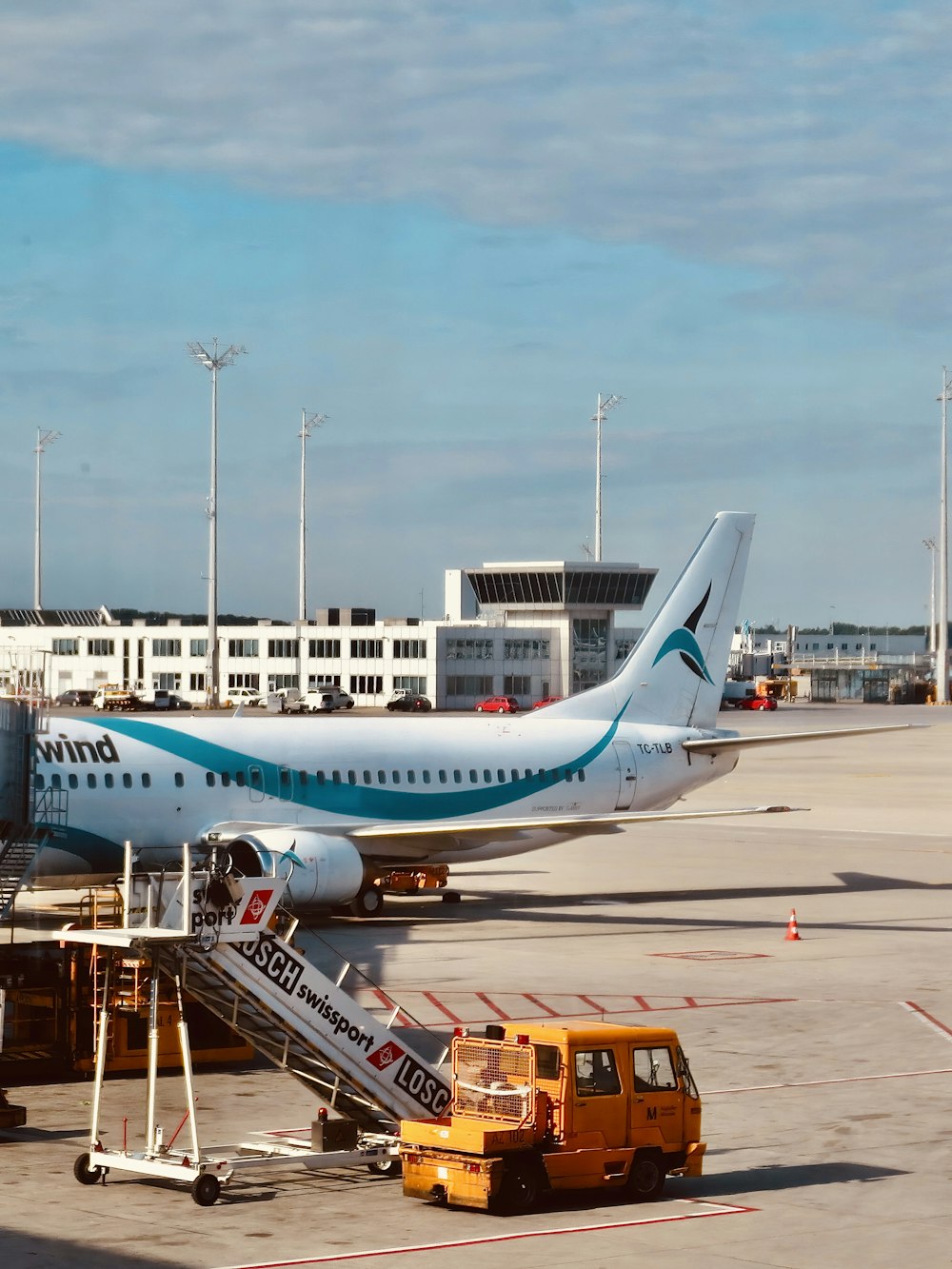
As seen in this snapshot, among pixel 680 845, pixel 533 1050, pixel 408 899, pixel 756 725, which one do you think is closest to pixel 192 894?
pixel 533 1050

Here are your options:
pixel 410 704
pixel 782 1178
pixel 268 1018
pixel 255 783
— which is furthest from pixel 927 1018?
pixel 410 704

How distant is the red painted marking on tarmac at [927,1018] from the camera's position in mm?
30969

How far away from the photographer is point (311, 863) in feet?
137

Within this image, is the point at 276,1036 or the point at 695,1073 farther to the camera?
the point at 695,1073

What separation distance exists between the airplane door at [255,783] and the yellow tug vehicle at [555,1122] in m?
23.3

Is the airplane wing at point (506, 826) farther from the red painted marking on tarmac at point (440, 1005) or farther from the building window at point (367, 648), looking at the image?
the building window at point (367, 648)

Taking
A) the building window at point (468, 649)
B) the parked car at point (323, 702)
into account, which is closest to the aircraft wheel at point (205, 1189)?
the parked car at point (323, 702)

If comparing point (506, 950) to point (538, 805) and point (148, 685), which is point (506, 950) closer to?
point (538, 805)

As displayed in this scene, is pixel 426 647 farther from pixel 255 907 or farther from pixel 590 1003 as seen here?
pixel 255 907

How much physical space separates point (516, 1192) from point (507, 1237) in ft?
3.63

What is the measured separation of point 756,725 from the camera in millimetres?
140500

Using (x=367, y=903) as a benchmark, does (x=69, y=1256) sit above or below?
above

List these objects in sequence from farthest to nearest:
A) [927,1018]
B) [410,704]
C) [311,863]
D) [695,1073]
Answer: [410,704], [311,863], [927,1018], [695,1073]

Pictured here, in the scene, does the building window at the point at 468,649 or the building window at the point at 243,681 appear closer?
the building window at the point at 468,649
